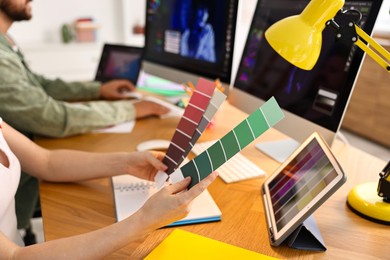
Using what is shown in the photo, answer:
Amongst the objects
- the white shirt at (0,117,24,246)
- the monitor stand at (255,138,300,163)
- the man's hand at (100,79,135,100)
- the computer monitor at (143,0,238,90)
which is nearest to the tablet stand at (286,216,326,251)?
the monitor stand at (255,138,300,163)

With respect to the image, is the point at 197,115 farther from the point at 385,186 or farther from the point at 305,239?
the point at 385,186

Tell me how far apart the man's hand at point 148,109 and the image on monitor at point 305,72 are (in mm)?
324

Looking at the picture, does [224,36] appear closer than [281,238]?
No

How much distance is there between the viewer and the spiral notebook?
74 cm

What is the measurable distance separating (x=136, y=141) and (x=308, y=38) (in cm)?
68

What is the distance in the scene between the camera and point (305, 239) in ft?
2.17

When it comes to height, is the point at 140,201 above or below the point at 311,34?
below

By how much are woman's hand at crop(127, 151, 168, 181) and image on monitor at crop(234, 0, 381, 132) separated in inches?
16.6

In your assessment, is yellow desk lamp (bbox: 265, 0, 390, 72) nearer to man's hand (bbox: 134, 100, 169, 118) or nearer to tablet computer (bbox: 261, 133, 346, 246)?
tablet computer (bbox: 261, 133, 346, 246)

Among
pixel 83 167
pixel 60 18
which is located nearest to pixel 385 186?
pixel 83 167

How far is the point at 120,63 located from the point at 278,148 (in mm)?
995

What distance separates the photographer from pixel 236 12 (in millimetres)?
1266

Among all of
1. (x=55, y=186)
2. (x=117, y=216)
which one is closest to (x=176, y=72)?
(x=55, y=186)

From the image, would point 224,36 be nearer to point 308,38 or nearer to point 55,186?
point 308,38
